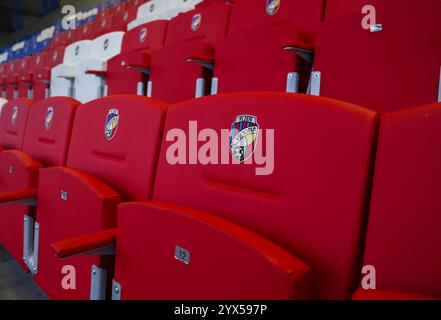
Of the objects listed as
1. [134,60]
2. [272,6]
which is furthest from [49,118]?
[272,6]

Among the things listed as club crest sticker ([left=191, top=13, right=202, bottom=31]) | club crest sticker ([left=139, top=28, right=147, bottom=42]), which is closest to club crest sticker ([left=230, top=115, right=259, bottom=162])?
club crest sticker ([left=191, top=13, right=202, bottom=31])

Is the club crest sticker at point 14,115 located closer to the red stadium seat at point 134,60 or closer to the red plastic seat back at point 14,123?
the red plastic seat back at point 14,123

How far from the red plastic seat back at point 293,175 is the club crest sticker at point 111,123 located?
0.08 metres

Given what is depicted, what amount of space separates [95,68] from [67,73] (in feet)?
0.37

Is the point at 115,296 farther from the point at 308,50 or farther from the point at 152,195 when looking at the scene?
the point at 308,50

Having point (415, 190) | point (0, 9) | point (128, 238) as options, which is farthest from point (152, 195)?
point (0, 9)

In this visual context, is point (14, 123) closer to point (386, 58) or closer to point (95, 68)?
point (95, 68)

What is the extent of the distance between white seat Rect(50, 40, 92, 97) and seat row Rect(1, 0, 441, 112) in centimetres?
16

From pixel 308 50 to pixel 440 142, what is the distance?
0.27 meters

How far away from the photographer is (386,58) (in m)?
0.31

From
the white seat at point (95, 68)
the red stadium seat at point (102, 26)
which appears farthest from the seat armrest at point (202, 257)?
the red stadium seat at point (102, 26)

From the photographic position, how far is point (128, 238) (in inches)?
7.9
